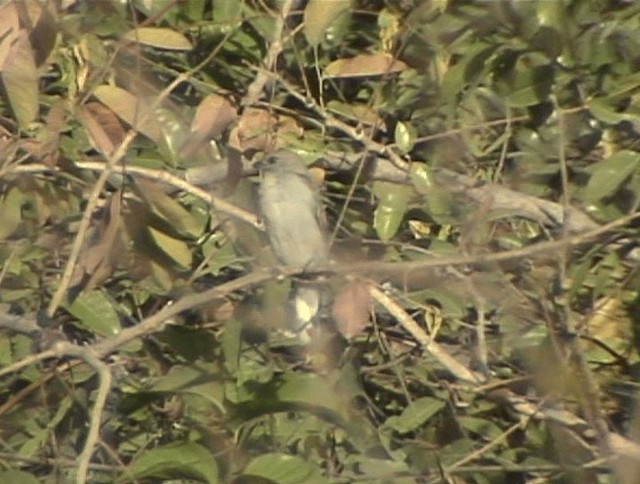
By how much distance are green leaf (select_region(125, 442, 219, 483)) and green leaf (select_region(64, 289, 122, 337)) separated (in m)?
0.52

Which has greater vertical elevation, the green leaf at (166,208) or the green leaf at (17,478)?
the green leaf at (166,208)

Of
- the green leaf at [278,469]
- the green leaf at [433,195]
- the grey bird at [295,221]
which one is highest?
the green leaf at [278,469]

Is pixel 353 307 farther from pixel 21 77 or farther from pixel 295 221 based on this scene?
pixel 295 221

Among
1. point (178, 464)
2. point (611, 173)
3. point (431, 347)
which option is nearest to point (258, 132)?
point (431, 347)

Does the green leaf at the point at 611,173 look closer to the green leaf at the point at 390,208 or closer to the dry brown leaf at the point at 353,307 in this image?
the green leaf at the point at 390,208

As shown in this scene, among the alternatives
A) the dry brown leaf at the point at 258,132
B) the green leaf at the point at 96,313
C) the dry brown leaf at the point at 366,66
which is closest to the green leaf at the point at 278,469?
the green leaf at the point at 96,313

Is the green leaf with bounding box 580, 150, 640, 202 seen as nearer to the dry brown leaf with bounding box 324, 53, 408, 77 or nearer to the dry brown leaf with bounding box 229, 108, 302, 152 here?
the dry brown leaf with bounding box 324, 53, 408, 77

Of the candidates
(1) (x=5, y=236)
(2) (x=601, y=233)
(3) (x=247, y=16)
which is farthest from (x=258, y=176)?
(2) (x=601, y=233)

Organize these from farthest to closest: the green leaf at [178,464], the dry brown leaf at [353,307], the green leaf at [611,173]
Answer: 1. the green leaf at [611,173]
2. the dry brown leaf at [353,307]
3. the green leaf at [178,464]

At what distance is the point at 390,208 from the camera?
2.58m

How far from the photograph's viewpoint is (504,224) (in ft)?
9.02

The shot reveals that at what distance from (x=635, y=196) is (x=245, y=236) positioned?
0.61 metres

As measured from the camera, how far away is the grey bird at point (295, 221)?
264cm

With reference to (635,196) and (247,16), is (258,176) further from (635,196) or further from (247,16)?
(635,196)
